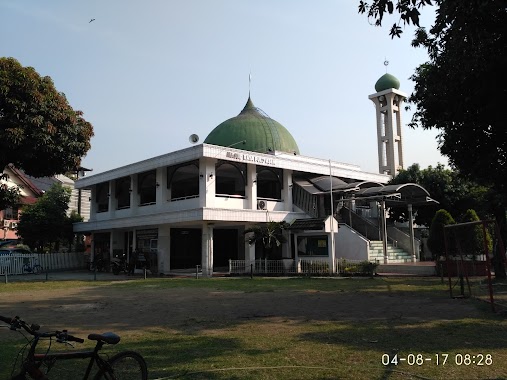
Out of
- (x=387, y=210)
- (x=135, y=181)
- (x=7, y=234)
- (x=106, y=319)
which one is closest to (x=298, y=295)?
(x=106, y=319)

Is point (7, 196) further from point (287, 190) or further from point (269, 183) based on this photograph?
point (287, 190)

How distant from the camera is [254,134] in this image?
3391cm

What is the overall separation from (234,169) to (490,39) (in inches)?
790

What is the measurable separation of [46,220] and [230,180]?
47.3ft

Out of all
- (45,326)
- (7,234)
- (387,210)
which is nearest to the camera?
(45,326)

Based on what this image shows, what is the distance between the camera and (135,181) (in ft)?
96.5

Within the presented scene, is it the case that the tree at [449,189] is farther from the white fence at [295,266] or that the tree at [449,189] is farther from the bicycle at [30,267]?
the bicycle at [30,267]

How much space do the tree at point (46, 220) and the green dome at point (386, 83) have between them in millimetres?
30355

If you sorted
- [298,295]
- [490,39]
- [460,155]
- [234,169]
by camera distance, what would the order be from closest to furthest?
[490,39], [460,155], [298,295], [234,169]

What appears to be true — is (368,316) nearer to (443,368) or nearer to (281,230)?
(443,368)

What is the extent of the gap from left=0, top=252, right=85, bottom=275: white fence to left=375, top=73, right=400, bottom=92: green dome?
3137 cm

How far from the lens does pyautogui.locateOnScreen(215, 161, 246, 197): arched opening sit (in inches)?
1059

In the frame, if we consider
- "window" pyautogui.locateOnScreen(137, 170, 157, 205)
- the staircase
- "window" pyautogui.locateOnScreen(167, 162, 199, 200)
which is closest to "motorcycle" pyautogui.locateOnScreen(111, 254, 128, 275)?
"window" pyautogui.locateOnScreen(137, 170, 157, 205)

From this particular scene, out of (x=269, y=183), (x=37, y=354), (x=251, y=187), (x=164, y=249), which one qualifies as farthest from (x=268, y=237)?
(x=37, y=354)
